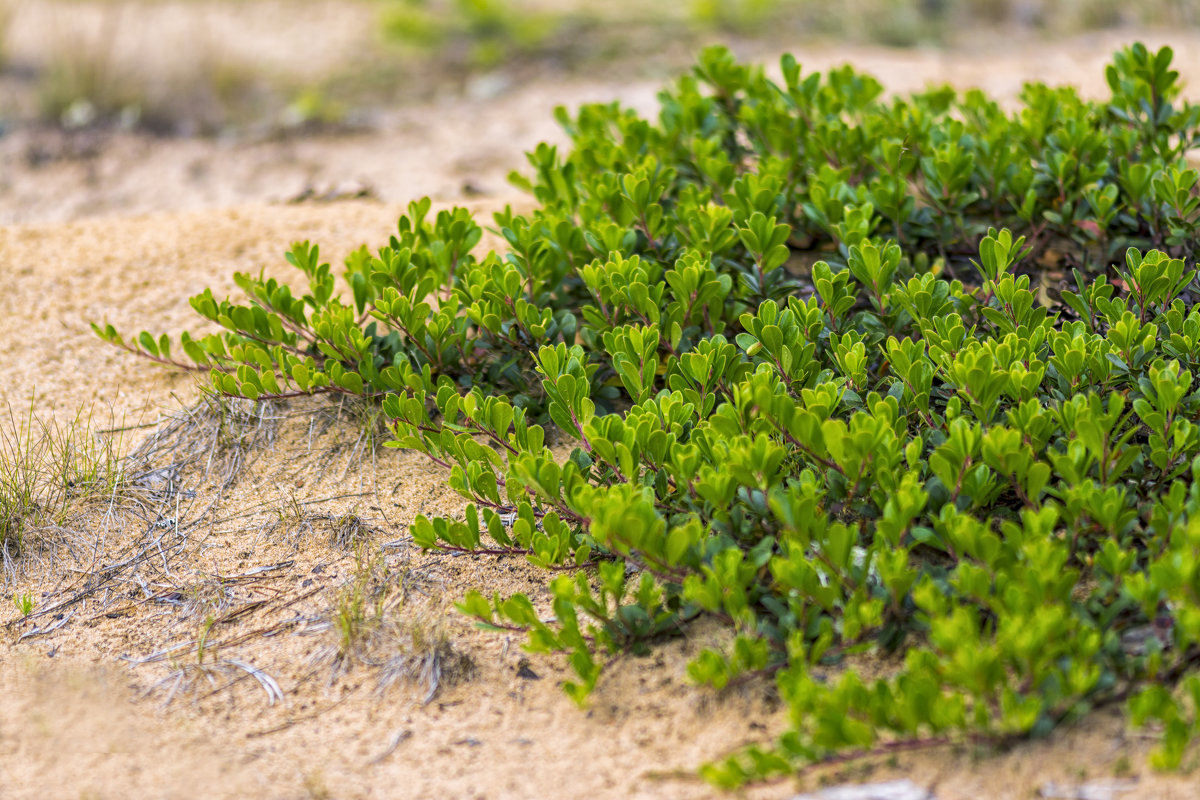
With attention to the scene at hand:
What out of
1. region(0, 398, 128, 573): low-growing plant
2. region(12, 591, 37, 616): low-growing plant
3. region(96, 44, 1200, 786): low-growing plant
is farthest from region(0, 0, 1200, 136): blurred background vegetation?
region(12, 591, 37, 616): low-growing plant

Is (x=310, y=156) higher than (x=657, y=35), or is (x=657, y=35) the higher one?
(x=657, y=35)

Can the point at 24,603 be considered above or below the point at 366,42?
below

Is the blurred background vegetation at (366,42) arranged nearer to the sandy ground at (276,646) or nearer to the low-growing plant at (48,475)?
the sandy ground at (276,646)

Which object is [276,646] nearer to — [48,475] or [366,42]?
[48,475]

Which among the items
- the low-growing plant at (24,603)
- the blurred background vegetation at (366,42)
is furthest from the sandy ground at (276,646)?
the blurred background vegetation at (366,42)

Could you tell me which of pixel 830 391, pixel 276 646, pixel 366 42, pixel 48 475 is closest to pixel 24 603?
pixel 48 475

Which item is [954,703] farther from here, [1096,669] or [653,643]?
[653,643]

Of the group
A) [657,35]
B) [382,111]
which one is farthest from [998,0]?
[382,111]
